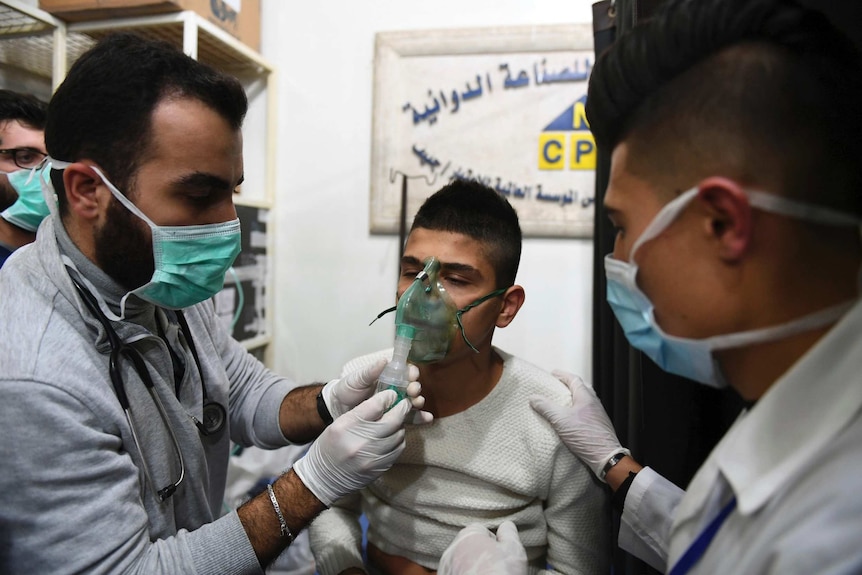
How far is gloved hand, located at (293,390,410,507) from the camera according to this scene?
1.07 m

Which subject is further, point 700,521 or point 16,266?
point 16,266

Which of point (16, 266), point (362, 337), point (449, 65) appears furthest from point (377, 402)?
point (449, 65)

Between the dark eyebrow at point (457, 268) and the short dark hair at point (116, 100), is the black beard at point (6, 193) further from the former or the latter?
the dark eyebrow at point (457, 268)

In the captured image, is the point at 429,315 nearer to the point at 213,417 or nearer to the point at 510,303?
the point at 510,303

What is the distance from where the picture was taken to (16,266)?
3.40 feet

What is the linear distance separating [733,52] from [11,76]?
2.55 metres

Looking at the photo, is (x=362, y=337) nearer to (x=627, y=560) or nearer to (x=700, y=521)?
(x=627, y=560)

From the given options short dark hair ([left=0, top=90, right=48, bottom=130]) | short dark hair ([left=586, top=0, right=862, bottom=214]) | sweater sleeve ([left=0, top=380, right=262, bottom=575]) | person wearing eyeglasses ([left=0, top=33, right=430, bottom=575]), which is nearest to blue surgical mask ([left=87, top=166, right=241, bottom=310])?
person wearing eyeglasses ([left=0, top=33, right=430, bottom=575])

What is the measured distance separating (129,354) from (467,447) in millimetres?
810

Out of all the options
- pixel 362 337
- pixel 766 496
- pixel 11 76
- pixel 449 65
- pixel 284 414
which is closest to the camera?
pixel 766 496

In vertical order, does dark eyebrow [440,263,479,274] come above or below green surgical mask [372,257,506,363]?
above

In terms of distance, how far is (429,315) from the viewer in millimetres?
1229

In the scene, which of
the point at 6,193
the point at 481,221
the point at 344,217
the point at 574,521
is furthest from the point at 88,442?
the point at 344,217

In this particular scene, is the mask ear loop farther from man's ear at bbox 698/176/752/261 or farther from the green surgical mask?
man's ear at bbox 698/176/752/261
